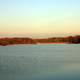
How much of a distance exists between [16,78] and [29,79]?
1.87ft

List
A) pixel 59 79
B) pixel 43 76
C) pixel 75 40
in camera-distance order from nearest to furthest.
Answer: pixel 59 79
pixel 43 76
pixel 75 40

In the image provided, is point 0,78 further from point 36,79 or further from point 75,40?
point 75,40

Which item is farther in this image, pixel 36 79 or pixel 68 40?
pixel 68 40

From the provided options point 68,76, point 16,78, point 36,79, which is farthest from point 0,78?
point 68,76

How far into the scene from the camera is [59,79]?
903 cm

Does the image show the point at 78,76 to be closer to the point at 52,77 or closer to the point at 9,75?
the point at 52,77

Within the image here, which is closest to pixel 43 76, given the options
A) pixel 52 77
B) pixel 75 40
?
pixel 52 77

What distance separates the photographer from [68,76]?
31.9ft

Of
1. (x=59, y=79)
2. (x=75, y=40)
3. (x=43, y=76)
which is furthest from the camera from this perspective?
(x=75, y=40)

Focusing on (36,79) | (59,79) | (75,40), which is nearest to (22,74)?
(36,79)

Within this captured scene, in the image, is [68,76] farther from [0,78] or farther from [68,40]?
[68,40]

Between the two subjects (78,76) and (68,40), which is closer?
(78,76)

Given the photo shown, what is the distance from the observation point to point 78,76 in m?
9.55

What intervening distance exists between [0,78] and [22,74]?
1.16 metres
